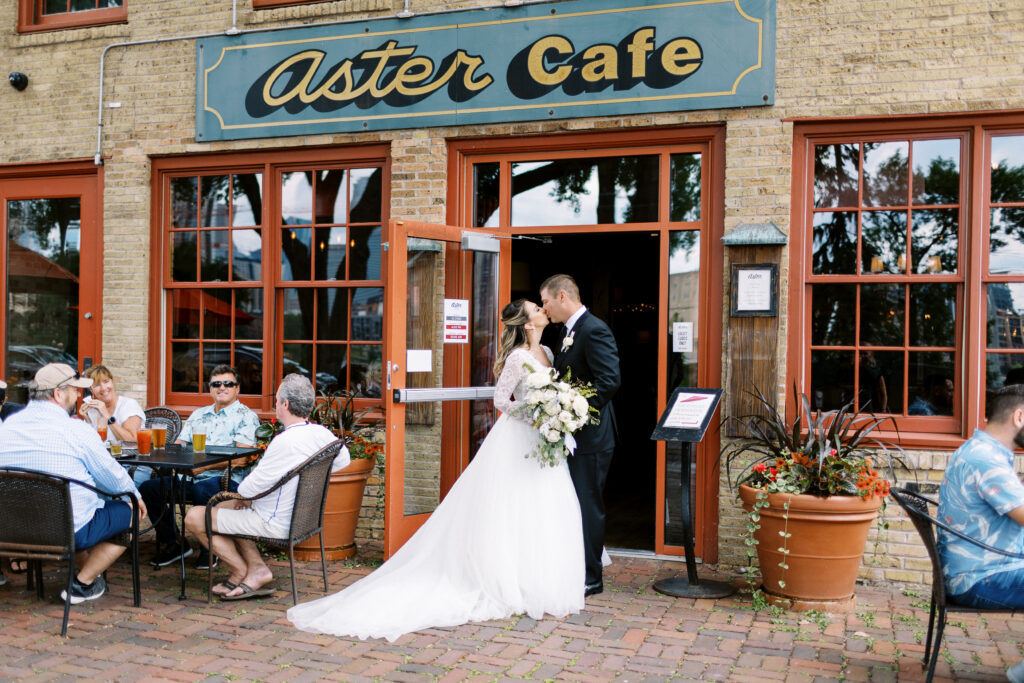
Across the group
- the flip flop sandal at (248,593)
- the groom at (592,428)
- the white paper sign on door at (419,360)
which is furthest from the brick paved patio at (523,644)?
the white paper sign on door at (419,360)

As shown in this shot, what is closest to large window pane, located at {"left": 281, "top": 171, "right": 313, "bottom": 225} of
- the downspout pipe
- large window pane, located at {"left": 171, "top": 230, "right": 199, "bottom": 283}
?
large window pane, located at {"left": 171, "top": 230, "right": 199, "bottom": 283}

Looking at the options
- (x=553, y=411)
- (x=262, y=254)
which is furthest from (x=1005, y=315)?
(x=262, y=254)

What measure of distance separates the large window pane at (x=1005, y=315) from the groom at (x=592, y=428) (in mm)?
2547

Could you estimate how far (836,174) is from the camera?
617 cm

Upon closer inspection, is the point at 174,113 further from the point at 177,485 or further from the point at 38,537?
the point at 38,537

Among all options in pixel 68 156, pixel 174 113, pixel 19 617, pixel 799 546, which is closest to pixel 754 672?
pixel 799 546

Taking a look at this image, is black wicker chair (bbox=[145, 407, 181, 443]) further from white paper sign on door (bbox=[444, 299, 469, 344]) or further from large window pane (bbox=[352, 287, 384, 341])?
white paper sign on door (bbox=[444, 299, 469, 344])

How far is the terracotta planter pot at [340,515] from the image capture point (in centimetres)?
642

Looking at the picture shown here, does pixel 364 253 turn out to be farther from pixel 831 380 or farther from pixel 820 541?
pixel 820 541

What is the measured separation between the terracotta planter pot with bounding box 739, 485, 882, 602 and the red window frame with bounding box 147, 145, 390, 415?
11.1ft

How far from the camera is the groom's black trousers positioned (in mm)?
5586

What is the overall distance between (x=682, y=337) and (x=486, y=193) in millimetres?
1911

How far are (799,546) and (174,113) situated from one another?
6.06 meters

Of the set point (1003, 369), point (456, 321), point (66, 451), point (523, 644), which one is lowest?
point (523, 644)
